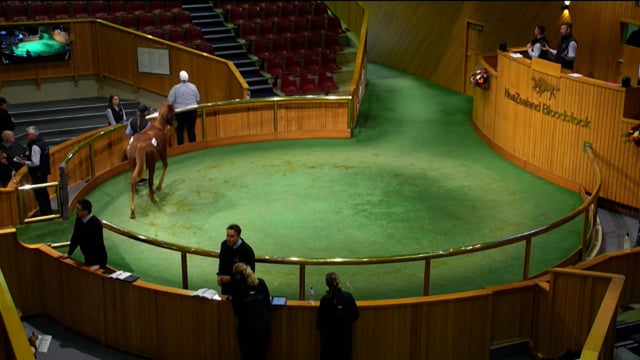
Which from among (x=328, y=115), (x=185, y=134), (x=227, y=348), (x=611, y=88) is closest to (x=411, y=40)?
(x=328, y=115)

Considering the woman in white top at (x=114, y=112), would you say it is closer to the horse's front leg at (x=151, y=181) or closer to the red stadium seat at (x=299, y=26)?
the horse's front leg at (x=151, y=181)

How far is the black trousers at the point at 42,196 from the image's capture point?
1253cm

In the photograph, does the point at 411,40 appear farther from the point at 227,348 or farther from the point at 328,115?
the point at 227,348

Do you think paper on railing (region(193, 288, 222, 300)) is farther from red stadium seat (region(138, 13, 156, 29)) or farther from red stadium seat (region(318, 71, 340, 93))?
red stadium seat (region(138, 13, 156, 29))

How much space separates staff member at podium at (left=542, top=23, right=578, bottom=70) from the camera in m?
14.8

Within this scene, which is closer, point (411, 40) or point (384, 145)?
point (384, 145)

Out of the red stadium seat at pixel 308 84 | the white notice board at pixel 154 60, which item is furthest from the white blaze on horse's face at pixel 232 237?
the red stadium seat at pixel 308 84

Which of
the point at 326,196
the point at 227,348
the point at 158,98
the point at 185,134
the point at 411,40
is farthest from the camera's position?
the point at 411,40

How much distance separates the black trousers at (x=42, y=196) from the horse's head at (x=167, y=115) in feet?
7.46

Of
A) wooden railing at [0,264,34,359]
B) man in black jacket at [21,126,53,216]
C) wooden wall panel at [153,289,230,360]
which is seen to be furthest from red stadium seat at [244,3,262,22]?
wooden railing at [0,264,34,359]

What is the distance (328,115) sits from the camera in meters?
17.8

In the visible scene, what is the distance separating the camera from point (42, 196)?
12.6 meters

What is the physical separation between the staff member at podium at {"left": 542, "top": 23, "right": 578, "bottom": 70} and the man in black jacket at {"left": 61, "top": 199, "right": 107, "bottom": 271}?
8404 mm

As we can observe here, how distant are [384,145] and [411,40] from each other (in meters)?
6.91
